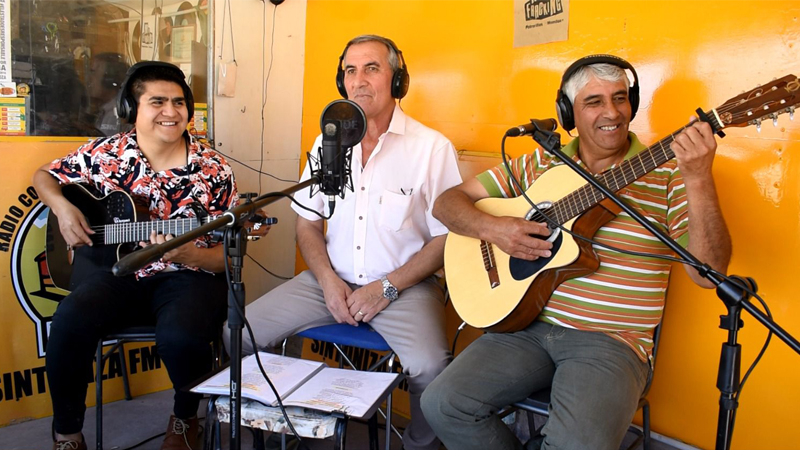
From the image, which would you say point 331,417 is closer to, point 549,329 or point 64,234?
point 549,329

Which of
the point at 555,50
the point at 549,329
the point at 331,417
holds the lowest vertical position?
the point at 331,417

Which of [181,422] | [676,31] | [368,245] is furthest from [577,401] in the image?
[181,422]

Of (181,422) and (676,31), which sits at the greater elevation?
(676,31)

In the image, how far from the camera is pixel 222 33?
324cm

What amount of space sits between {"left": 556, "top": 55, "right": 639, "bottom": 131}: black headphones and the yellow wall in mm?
240

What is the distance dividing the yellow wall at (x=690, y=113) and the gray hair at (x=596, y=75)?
0.98 ft

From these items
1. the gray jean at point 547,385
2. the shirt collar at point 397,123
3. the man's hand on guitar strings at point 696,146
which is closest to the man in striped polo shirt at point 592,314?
the gray jean at point 547,385

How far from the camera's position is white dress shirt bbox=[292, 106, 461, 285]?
8.35 ft

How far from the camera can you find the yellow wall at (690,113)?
6.59ft

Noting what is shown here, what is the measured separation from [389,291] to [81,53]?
1.75 m

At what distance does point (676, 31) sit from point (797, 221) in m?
0.75

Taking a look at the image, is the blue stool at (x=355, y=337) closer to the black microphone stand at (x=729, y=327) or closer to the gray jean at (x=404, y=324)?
the gray jean at (x=404, y=324)

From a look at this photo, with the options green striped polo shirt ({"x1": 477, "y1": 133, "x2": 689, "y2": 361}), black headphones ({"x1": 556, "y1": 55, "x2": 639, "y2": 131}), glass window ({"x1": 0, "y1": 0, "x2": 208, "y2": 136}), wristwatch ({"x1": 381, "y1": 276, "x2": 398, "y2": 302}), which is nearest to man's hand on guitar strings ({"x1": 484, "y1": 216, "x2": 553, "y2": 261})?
green striped polo shirt ({"x1": 477, "y1": 133, "x2": 689, "y2": 361})

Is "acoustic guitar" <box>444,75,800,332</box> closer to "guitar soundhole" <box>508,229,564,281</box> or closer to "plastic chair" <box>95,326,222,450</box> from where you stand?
"guitar soundhole" <box>508,229,564,281</box>
